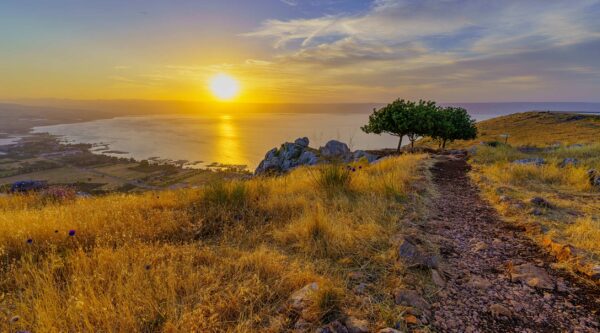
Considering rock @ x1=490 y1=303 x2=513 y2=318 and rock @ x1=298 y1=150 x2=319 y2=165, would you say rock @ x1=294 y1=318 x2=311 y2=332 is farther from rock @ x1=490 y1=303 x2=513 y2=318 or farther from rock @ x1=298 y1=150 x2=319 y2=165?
rock @ x1=298 y1=150 x2=319 y2=165

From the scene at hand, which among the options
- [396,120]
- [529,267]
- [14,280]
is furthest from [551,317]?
[396,120]

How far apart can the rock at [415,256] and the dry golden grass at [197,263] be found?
162 millimetres

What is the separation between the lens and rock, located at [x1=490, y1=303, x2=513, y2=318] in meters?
2.27

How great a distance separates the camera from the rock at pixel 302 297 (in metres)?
2.16

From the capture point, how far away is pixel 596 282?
2.73 m

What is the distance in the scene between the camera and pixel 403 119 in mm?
20438

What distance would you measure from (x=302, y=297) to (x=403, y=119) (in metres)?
20.3

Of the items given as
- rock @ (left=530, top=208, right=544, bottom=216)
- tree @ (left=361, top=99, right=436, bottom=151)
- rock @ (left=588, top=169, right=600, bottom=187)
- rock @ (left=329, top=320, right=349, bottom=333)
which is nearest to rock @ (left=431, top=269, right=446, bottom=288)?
rock @ (left=329, top=320, right=349, bottom=333)

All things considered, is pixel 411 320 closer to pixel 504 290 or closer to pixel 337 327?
pixel 337 327

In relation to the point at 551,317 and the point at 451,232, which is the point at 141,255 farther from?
the point at 451,232

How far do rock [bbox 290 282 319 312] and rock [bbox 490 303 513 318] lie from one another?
1.51 meters

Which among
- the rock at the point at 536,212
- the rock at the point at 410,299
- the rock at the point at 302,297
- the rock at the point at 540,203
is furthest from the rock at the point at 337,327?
the rock at the point at 540,203

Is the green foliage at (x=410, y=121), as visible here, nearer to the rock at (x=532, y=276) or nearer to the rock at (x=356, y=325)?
the rock at (x=532, y=276)

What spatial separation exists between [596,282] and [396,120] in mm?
18816
